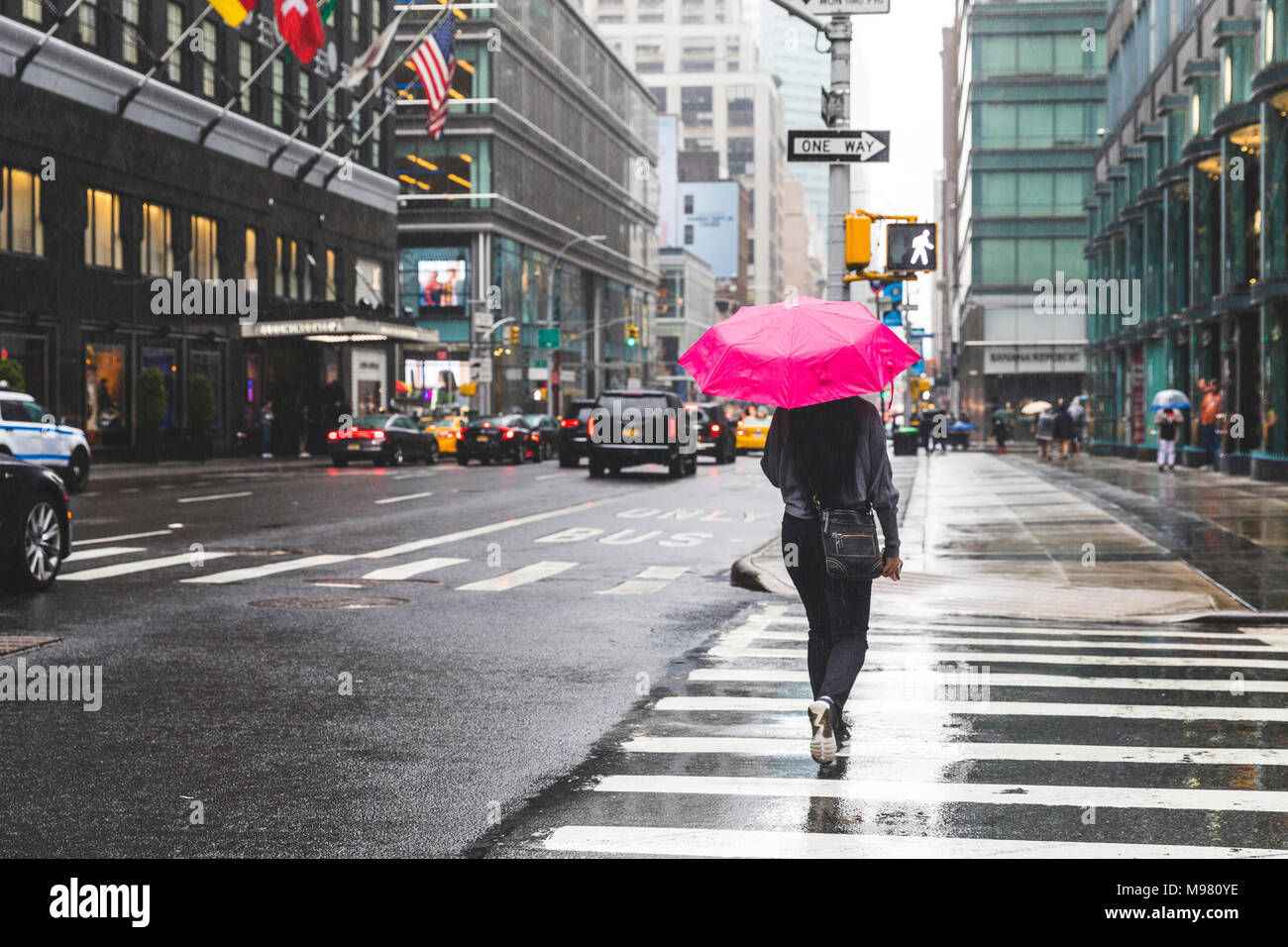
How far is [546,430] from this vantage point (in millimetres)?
53625

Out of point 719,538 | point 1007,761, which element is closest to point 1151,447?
point 719,538

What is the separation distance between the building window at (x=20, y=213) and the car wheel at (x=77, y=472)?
12.0 m

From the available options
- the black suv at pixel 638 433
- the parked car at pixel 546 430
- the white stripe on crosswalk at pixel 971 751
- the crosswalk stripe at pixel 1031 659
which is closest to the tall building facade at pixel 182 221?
the parked car at pixel 546 430

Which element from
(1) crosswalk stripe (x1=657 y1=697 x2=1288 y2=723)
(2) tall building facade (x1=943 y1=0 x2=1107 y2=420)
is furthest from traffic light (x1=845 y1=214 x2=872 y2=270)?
(2) tall building facade (x1=943 y1=0 x2=1107 y2=420)

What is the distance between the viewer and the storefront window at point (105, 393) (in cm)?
4322

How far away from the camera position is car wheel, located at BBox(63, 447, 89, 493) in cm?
2941

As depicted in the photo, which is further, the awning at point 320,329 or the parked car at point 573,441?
the awning at point 320,329

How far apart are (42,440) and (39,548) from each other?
16386 mm

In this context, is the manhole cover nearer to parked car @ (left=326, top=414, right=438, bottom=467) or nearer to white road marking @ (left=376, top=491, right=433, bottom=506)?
white road marking @ (left=376, top=491, right=433, bottom=506)

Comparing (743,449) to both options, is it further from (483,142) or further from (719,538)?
(719,538)

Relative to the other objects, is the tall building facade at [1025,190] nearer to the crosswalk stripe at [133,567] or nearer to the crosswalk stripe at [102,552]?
the crosswalk stripe at [102,552]

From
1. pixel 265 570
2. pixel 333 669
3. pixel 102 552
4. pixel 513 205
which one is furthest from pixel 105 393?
pixel 513 205

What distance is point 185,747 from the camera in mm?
7422
